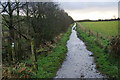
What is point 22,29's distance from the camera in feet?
53.9

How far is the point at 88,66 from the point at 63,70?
2202 mm

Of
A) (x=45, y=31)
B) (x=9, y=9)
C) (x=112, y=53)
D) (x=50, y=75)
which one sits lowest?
(x=50, y=75)

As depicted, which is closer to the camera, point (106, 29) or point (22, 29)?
point (22, 29)

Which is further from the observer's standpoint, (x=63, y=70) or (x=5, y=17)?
(x=5, y=17)

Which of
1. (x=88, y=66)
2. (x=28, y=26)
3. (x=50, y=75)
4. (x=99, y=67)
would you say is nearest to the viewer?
(x=50, y=75)

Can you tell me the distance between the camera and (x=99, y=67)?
39.9ft

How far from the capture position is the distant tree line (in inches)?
503

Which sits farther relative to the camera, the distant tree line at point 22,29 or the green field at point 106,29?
the green field at point 106,29

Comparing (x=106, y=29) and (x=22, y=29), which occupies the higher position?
(x=106, y=29)

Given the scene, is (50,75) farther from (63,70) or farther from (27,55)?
(27,55)

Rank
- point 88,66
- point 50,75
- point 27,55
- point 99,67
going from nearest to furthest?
point 50,75 < point 99,67 < point 88,66 < point 27,55

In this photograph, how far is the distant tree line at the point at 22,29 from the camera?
12.8m

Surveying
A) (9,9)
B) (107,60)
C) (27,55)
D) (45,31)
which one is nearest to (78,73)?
(107,60)

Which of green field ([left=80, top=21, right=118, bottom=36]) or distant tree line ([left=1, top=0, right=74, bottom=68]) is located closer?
distant tree line ([left=1, top=0, right=74, bottom=68])
